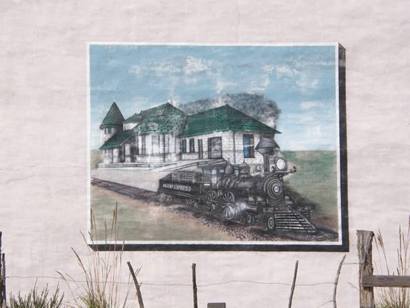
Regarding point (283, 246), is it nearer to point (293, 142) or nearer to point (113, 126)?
point (293, 142)

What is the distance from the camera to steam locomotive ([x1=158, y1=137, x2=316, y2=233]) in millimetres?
8805

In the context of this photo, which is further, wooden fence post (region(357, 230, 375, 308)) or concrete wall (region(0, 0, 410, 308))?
concrete wall (region(0, 0, 410, 308))

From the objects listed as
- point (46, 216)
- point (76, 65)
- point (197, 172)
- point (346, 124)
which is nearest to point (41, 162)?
point (46, 216)

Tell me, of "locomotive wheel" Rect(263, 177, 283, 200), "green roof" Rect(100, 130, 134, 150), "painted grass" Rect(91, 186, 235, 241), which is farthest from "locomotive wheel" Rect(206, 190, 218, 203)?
"green roof" Rect(100, 130, 134, 150)

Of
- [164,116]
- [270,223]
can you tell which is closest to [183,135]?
[164,116]

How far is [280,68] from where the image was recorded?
8.88m

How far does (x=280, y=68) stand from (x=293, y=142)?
825mm

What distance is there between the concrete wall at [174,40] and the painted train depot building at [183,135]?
→ 0.35 metres

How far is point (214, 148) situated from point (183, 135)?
367mm

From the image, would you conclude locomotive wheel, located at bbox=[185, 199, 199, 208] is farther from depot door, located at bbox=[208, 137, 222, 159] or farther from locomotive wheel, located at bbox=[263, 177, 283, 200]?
locomotive wheel, located at bbox=[263, 177, 283, 200]

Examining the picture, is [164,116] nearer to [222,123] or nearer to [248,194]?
[222,123]

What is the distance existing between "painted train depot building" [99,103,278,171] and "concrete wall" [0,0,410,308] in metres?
0.35

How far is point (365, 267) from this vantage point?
7.21 meters

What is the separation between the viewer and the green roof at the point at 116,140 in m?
8.81
